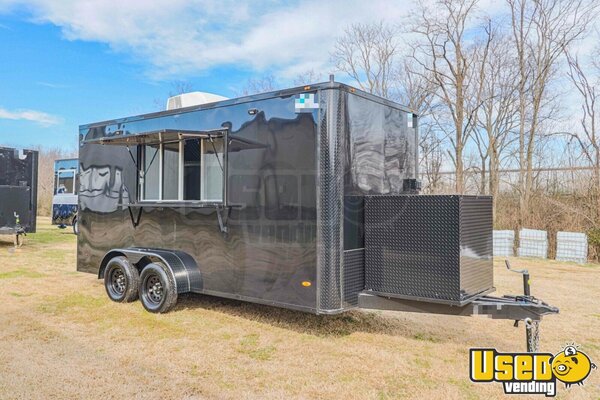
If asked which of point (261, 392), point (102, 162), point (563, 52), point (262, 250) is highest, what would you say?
point (563, 52)

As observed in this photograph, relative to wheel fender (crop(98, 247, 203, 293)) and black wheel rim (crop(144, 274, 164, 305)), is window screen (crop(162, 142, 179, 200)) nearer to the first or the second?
wheel fender (crop(98, 247, 203, 293))

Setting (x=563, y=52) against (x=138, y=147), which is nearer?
(x=138, y=147)

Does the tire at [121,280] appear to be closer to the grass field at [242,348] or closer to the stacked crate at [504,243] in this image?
the grass field at [242,348]

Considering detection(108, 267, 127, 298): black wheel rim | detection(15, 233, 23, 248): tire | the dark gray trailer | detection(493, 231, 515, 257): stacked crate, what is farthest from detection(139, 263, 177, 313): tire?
detection(493, 231, 515, 257): stacked crate

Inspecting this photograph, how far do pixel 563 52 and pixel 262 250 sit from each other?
15.3 meters

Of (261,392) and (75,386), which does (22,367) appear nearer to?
(75,386)

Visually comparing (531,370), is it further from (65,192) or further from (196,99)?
(65,192)

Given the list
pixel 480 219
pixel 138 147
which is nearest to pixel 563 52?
pixel 480 219

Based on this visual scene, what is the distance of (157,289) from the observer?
5660 millimetres

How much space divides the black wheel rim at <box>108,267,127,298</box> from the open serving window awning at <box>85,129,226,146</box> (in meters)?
1.72

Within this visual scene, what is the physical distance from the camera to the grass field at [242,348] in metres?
3.48

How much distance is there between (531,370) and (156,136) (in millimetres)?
4574

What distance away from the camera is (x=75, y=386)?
3486 millimetres

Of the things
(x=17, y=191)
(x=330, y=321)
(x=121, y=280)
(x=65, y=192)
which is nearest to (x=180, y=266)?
(x=121, y=280)
